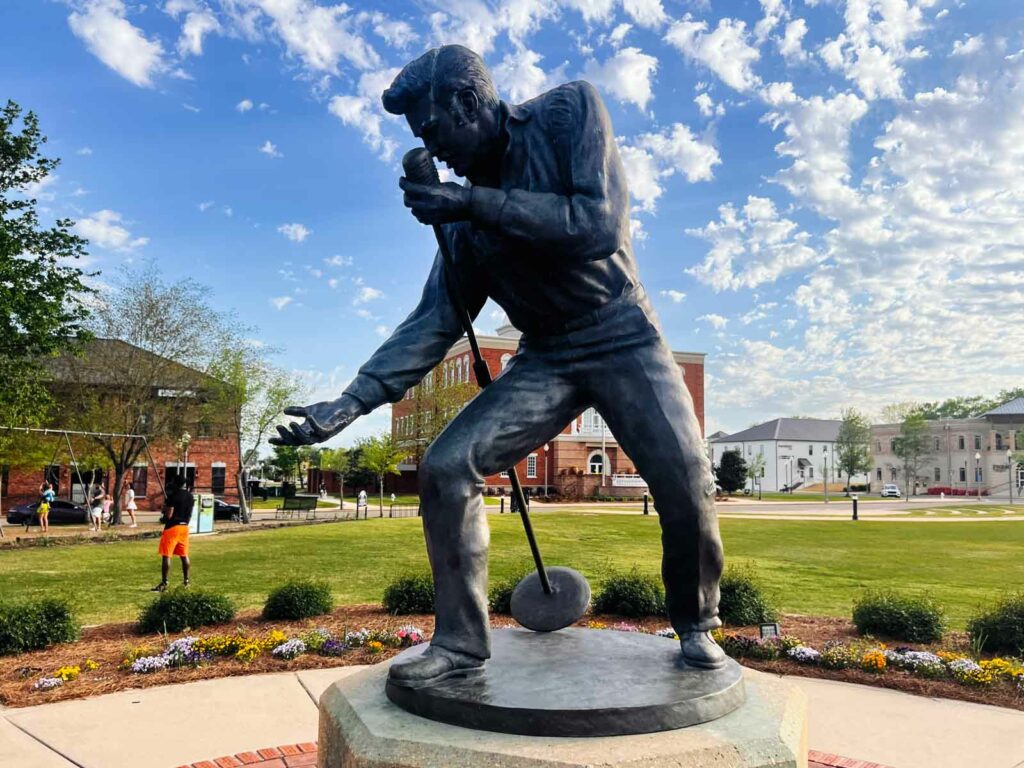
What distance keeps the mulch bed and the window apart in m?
37.3

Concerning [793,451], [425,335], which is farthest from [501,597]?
[793,451]

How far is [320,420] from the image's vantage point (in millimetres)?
3154

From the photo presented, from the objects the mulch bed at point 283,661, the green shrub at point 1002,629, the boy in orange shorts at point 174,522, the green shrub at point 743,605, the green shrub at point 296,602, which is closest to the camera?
the mulch bed at point 283,661

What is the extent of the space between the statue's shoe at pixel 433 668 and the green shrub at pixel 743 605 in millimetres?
5404

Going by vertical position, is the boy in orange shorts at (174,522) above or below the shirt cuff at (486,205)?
below

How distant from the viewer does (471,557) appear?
3.13 m

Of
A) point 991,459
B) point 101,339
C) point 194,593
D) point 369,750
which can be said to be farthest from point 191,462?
point 991,459

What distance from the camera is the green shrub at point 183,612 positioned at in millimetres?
8023

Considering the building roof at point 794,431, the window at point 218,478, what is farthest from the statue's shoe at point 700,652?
the building roof at point 794,431

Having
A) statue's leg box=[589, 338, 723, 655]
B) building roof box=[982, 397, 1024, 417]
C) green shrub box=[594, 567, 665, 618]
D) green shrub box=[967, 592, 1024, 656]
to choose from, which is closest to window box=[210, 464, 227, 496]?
green shrub box=[594, 567, 665, 618]

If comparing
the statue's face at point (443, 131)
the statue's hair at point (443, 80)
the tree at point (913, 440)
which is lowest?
the statue's face at point (443, 131)

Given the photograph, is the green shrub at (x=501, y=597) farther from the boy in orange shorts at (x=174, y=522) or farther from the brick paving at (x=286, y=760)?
the boy in orange shorts at (x=174, y=522)

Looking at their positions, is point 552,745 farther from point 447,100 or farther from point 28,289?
point 28,289

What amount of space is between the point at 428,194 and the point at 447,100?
45 centimetres
